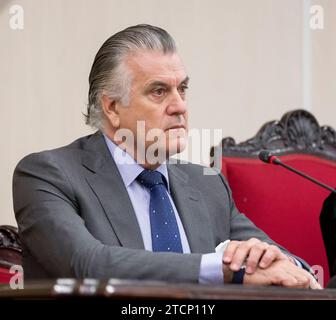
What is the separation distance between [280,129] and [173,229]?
944 mm

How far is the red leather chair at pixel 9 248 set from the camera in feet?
7.88

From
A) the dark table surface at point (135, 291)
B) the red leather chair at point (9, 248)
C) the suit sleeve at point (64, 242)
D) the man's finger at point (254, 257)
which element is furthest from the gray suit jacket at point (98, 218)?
the dark table surface at point (135, 291)

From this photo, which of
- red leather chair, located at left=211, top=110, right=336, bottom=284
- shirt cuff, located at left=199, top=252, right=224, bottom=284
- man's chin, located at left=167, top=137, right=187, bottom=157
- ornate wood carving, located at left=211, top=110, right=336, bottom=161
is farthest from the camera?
ornate wood carving, located at left=211, top=110, right=336, bottom=161

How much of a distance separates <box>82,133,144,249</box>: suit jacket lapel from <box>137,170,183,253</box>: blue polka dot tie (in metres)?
0.05

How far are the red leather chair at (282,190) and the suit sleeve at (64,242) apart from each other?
2.81 feet

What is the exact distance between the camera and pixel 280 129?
297 centimetres

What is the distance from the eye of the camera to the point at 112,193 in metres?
2.12

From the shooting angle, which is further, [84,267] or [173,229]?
[173,229]

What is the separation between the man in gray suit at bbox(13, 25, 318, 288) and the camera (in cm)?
191

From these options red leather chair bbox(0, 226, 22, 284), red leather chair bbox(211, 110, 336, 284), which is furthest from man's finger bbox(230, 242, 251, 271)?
red leather chair bbox(211, 110, 336, 284)

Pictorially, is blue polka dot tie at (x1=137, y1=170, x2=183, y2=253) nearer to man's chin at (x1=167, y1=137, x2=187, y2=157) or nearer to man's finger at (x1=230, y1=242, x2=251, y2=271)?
man's chin at (x1=167, y1=137, x2=187, y2=157)

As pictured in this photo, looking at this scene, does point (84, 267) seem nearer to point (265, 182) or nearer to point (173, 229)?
point (173, 229)
